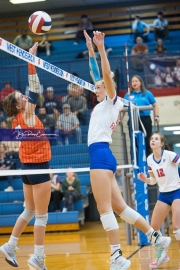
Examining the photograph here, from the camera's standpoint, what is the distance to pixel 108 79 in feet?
16.3

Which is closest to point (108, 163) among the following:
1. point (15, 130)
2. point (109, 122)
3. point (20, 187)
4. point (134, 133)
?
point (109, 122)

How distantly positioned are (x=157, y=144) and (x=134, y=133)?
1.63 m

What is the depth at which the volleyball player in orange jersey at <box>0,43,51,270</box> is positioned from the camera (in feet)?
18.4

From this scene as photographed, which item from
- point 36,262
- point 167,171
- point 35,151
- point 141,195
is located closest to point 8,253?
point 36,262

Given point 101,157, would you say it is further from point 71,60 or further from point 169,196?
point 71,60

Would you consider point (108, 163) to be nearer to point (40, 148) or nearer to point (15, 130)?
point (40, 148)

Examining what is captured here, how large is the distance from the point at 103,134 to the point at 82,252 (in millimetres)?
3374

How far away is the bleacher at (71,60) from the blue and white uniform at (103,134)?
19.0ft

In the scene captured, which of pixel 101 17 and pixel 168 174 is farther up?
pixel 101 17

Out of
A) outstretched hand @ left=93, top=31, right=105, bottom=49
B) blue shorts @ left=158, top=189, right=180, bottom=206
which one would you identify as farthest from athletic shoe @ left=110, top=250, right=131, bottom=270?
outstretched hand @ left=93, top=31, right=105, bottom=49

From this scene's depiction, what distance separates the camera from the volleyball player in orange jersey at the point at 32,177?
5617 mm

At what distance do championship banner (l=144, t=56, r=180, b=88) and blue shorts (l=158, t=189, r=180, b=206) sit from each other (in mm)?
7078

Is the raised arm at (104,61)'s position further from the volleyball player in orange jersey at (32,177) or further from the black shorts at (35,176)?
the black shorts at (35,176)

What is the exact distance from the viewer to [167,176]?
6430 millimetres
